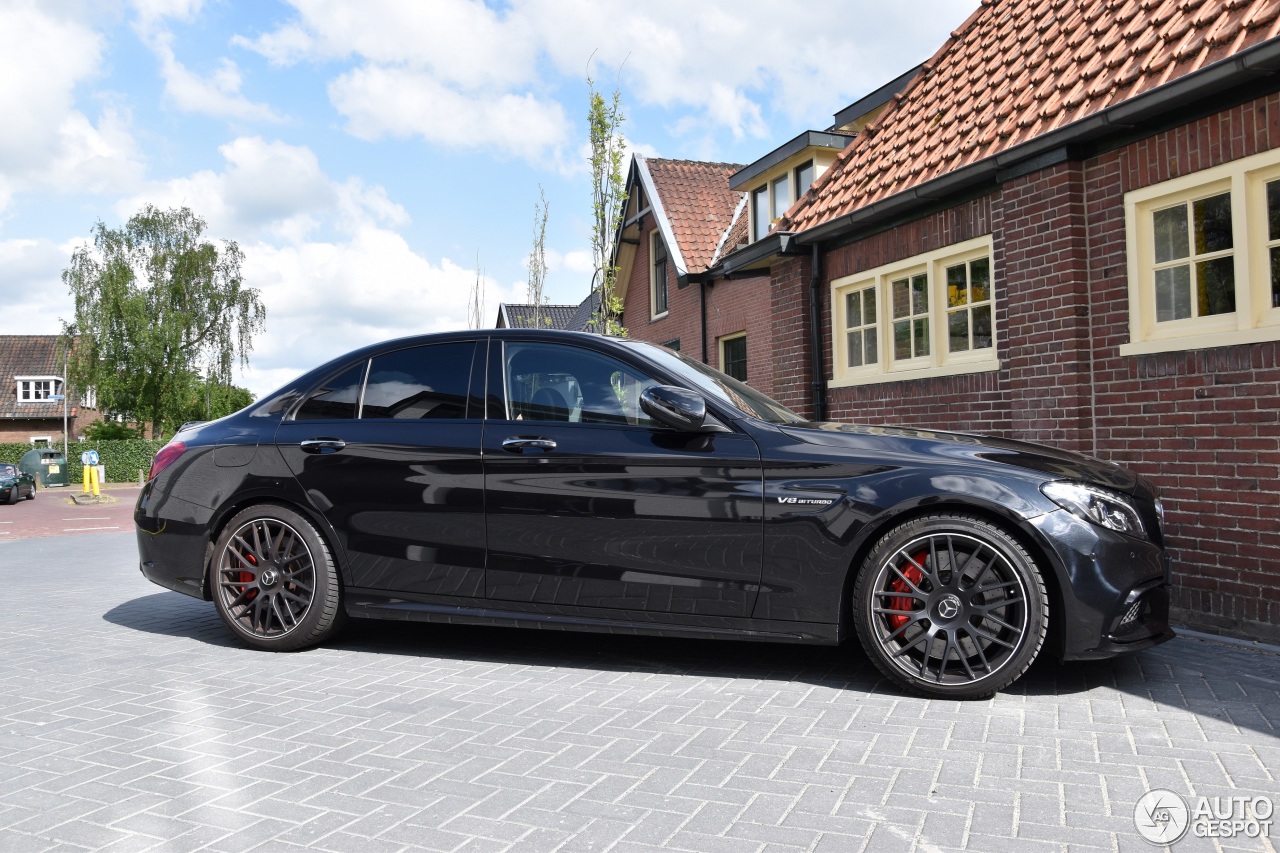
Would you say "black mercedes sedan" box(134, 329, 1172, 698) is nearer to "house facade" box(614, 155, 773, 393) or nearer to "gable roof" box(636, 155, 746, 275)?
"house facade" box(614, 155, 773, 393)

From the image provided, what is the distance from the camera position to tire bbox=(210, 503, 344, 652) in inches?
202

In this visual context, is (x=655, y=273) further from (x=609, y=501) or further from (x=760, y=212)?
(x=609, y=501)

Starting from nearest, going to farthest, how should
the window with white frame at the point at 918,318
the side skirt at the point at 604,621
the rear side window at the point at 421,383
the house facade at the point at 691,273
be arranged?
the side skirt at the point at 604,621 < the rear side window at the point at 421,383 < the window with white frame at the point at 918,318 < the house facade at the point at 691,273

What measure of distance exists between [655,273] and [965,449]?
54.0ft

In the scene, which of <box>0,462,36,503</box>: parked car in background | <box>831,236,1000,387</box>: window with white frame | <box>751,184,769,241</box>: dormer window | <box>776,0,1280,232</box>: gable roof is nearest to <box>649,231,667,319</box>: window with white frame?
<box>751,184,769,241</box>: dormer window

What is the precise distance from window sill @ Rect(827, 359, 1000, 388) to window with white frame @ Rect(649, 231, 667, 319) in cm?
976

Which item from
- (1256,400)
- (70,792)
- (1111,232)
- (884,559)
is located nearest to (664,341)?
(1111,232)

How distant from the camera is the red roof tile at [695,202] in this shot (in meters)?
18.4

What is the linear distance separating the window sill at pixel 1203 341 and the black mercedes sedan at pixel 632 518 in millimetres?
1765

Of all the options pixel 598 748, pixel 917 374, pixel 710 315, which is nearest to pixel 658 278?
pixel 710 315

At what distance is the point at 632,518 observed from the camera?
4.57 meters

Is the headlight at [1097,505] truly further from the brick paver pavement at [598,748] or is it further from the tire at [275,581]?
the tire at [275,581]

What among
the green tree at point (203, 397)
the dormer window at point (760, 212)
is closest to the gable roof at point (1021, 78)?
the dormer window at point (760, 212)

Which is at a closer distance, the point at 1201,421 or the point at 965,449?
the point at 965,449
